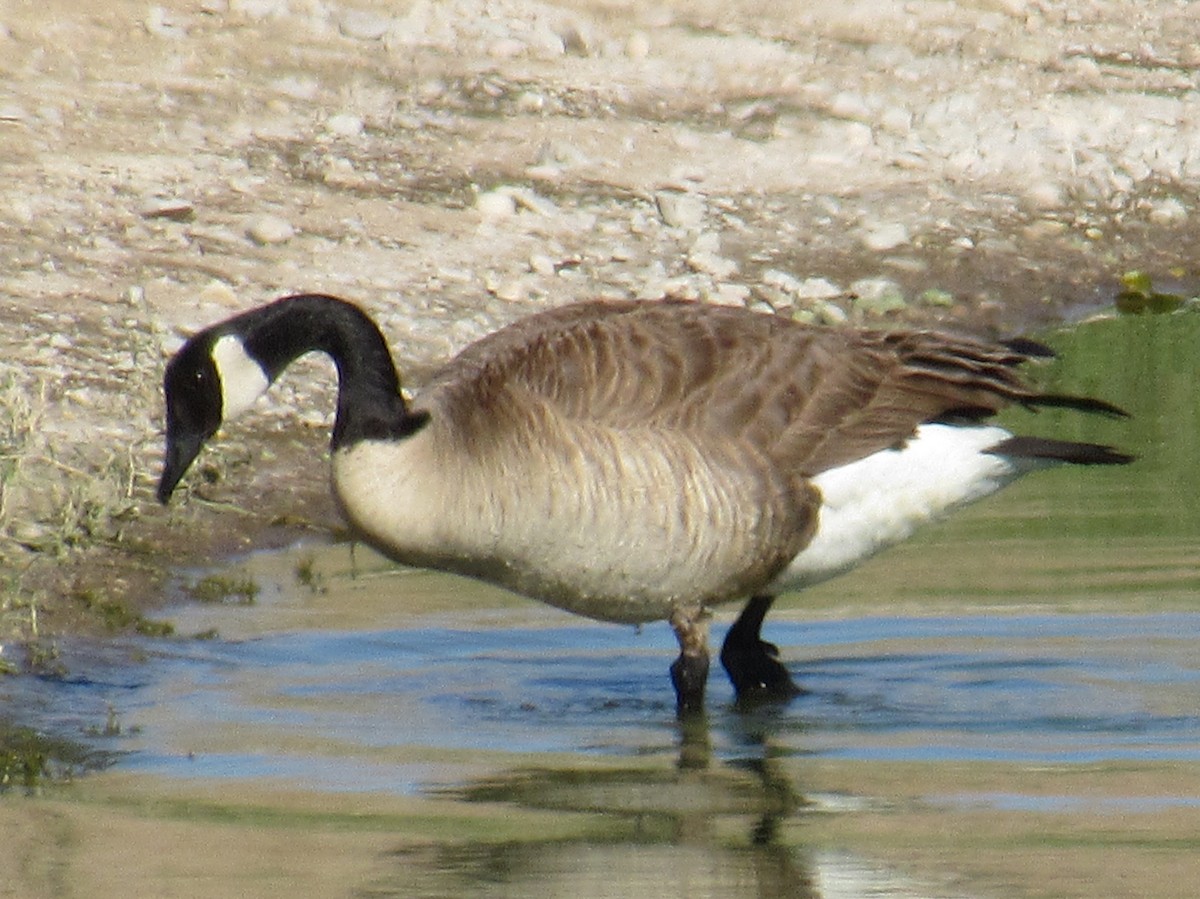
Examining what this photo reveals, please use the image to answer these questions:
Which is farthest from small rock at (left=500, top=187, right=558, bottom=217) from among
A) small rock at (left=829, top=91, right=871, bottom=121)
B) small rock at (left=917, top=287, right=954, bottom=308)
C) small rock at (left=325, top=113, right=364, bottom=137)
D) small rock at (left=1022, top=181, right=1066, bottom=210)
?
small rock at (left=1022, top=181, right=1066, bottom=210)

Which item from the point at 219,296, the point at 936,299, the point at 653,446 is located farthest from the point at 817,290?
the point at 653,446

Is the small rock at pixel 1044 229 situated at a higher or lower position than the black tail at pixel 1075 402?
higher

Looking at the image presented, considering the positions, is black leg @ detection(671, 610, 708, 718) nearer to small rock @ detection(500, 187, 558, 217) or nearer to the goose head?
the goose head

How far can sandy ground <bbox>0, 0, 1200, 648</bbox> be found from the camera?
920cm

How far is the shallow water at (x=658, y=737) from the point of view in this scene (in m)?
4.87

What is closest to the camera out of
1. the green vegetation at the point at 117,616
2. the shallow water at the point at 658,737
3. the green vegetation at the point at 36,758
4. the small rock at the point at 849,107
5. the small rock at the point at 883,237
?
the shallow water at the point at 658,737

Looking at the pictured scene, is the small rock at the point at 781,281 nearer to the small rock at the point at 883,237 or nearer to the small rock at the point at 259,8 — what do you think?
the small rock at the point at 883,237

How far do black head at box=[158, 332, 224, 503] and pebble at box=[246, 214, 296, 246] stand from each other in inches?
169

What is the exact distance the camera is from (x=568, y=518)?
614 centimetres

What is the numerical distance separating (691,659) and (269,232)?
4.70m

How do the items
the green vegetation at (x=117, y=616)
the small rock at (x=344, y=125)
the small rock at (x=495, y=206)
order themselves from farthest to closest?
1. the small rock at (x=344, y=125)
2. the small rock at (x=495, y=206)
3. the green vegetation at (x=117, y=616)

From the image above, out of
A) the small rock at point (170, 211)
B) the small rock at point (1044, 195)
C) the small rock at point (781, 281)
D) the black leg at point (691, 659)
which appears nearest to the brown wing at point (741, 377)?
the black leg at point (691, 659)

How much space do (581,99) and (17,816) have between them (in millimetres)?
8055

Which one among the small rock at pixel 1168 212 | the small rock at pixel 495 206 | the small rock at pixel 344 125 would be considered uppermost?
the small rock at pixel 344 125
